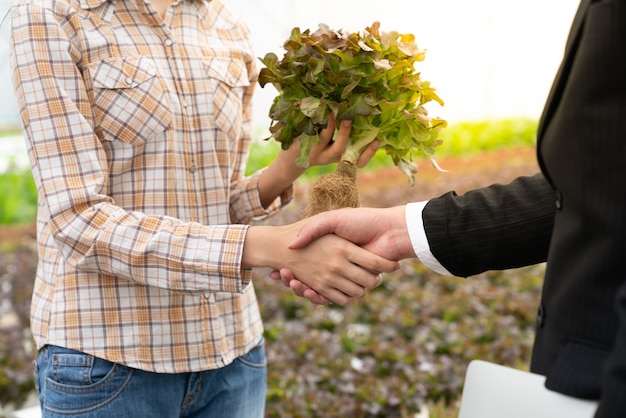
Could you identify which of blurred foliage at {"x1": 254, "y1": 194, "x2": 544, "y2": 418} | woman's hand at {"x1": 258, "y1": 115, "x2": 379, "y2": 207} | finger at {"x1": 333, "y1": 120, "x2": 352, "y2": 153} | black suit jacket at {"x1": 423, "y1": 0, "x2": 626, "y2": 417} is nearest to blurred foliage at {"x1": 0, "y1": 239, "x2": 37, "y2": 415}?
blurred foliage at {"x1": 254, "y1": 194, "x2": 544, "y2": 418}

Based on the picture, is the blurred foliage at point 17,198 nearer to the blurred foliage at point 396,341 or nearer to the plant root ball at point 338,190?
the blurred foliage at point 396,341

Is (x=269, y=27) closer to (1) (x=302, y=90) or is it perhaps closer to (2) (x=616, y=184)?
(1) (x=302, y=90)

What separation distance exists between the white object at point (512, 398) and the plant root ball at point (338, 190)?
0.62 m

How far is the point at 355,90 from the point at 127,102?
1.75ft

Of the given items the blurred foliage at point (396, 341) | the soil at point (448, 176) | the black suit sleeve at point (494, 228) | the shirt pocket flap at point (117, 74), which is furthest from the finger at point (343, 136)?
the soil at point (448, 176)

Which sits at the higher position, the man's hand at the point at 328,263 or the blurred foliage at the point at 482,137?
the man's hand at the point at 328,263

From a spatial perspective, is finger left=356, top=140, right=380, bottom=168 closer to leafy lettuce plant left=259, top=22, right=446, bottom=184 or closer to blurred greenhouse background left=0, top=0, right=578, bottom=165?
leafy lettuce plant left=259, top=22, right=446, bottom=184

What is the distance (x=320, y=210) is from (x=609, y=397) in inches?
38.7

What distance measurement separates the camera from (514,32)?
8070 mm

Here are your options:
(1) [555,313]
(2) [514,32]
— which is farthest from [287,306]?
(2) [514,32]

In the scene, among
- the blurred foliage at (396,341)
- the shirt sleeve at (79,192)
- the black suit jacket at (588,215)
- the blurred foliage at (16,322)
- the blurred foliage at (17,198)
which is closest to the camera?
the black suit jacket at (588,215)

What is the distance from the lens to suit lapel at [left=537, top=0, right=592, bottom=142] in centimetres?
118

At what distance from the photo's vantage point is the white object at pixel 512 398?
3.66 ft

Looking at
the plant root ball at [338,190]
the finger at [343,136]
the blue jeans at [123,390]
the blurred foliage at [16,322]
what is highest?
the finger at [343,136]
